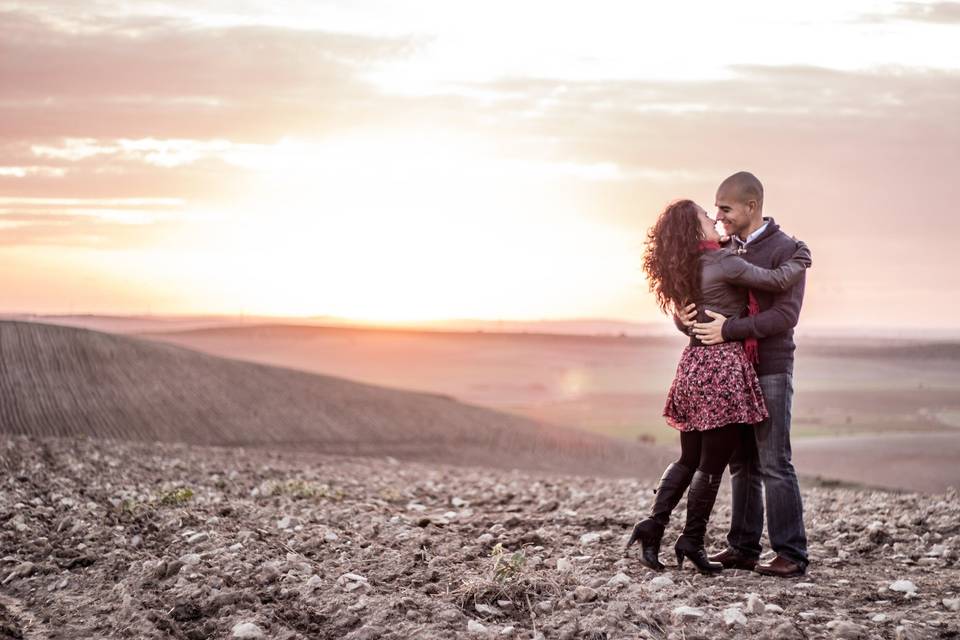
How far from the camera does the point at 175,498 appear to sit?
11.1 meters

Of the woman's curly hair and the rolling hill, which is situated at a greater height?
the woman's curly hair

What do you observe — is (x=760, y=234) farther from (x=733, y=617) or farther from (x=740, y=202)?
(x=733, y=617)

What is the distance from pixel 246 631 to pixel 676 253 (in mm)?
3918

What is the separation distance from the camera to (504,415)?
4259cm

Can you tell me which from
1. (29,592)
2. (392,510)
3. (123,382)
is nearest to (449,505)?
(392,510)

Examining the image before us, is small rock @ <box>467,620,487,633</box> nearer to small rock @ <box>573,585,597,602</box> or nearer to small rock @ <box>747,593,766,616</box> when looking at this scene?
small rock @ <box>573,585,597,602</box>

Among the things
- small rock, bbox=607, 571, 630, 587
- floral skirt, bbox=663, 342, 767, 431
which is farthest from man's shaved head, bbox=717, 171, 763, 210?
small rock, bbox=607, 571, 630, 587

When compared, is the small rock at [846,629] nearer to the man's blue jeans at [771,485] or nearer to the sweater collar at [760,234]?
the man's blue jeans at [771,485]

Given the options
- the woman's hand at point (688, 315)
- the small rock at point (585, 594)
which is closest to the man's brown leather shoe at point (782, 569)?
the small rock at point (585, 594)

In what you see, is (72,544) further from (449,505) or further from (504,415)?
(504,415)

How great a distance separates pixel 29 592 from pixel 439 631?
3849mm

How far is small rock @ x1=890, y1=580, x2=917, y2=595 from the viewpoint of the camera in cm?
710

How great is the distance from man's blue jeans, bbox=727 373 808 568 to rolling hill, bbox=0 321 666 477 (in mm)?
24890

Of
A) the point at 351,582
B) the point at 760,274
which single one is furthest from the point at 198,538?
the point at 760,274
